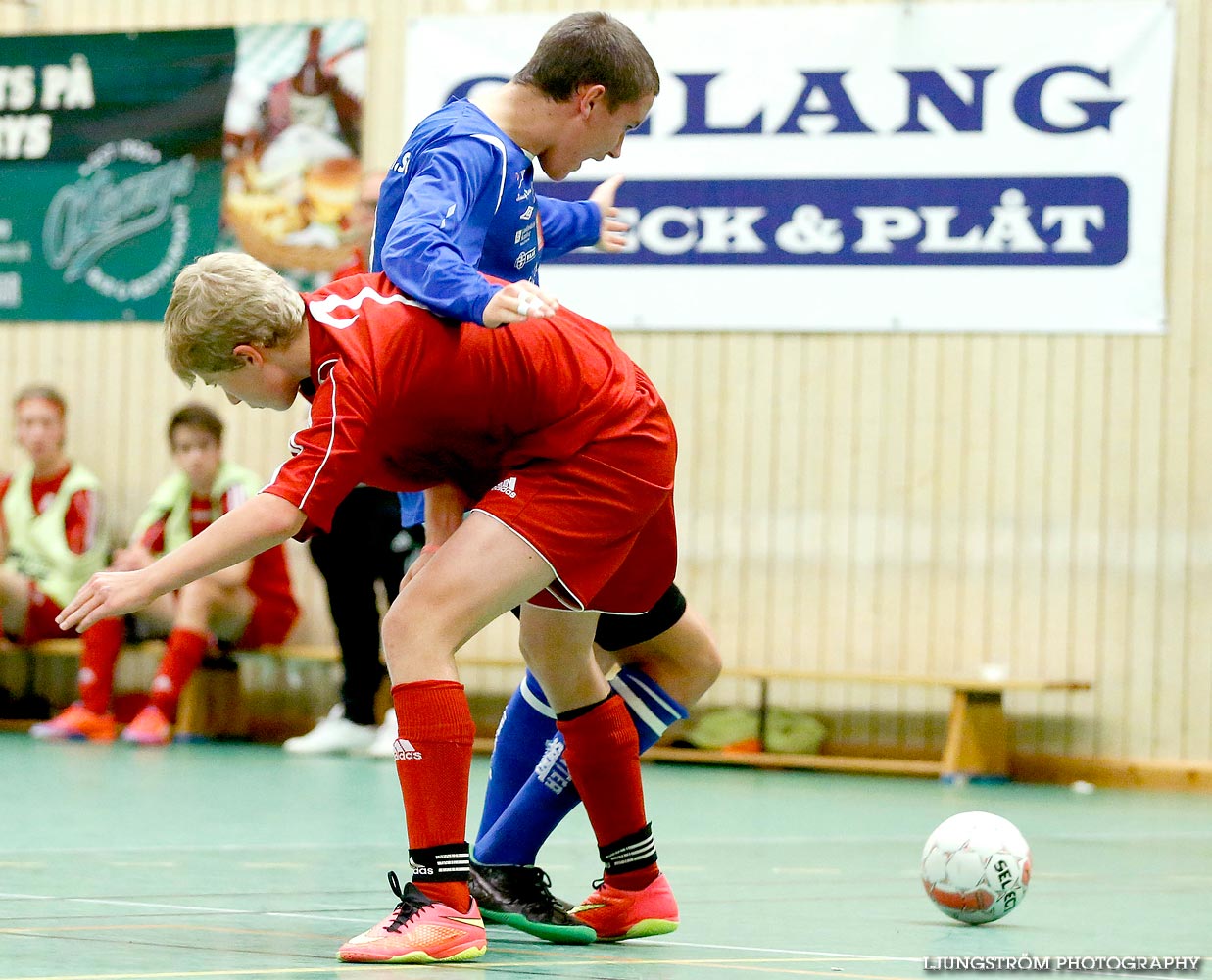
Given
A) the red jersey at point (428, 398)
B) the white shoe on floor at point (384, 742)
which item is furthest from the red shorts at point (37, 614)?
the red jersey at point (428, 398)

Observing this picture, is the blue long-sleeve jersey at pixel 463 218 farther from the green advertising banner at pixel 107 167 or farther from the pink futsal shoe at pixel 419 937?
the green advertising banner at pixel 107 167

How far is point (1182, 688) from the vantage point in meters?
7.98

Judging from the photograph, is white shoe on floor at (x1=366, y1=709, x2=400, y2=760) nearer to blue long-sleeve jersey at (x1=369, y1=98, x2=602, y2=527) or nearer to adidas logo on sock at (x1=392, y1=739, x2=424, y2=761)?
blue long-sleeve jersey at (x1=369, y1=98, x2=602, y2=527)

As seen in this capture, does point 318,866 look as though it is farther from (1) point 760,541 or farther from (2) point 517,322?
(1) point 760,541

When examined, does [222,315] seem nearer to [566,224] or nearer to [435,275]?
[435,275]

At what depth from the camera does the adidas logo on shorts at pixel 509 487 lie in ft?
9.89

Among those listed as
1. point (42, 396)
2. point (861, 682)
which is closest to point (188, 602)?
point (42, 396)

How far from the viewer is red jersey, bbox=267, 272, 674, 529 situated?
284 centimetres

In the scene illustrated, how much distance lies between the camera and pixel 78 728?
27.1ft

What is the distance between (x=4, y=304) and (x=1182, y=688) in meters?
6.02

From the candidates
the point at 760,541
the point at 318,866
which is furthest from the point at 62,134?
the point at 318,866

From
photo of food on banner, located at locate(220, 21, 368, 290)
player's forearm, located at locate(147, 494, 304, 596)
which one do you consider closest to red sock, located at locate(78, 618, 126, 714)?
photo of food on banner, located at locate(220, 21, 368, 290)

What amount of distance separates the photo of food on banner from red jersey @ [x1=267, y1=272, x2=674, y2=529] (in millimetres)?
6029

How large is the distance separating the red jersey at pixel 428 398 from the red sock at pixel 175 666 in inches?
209
